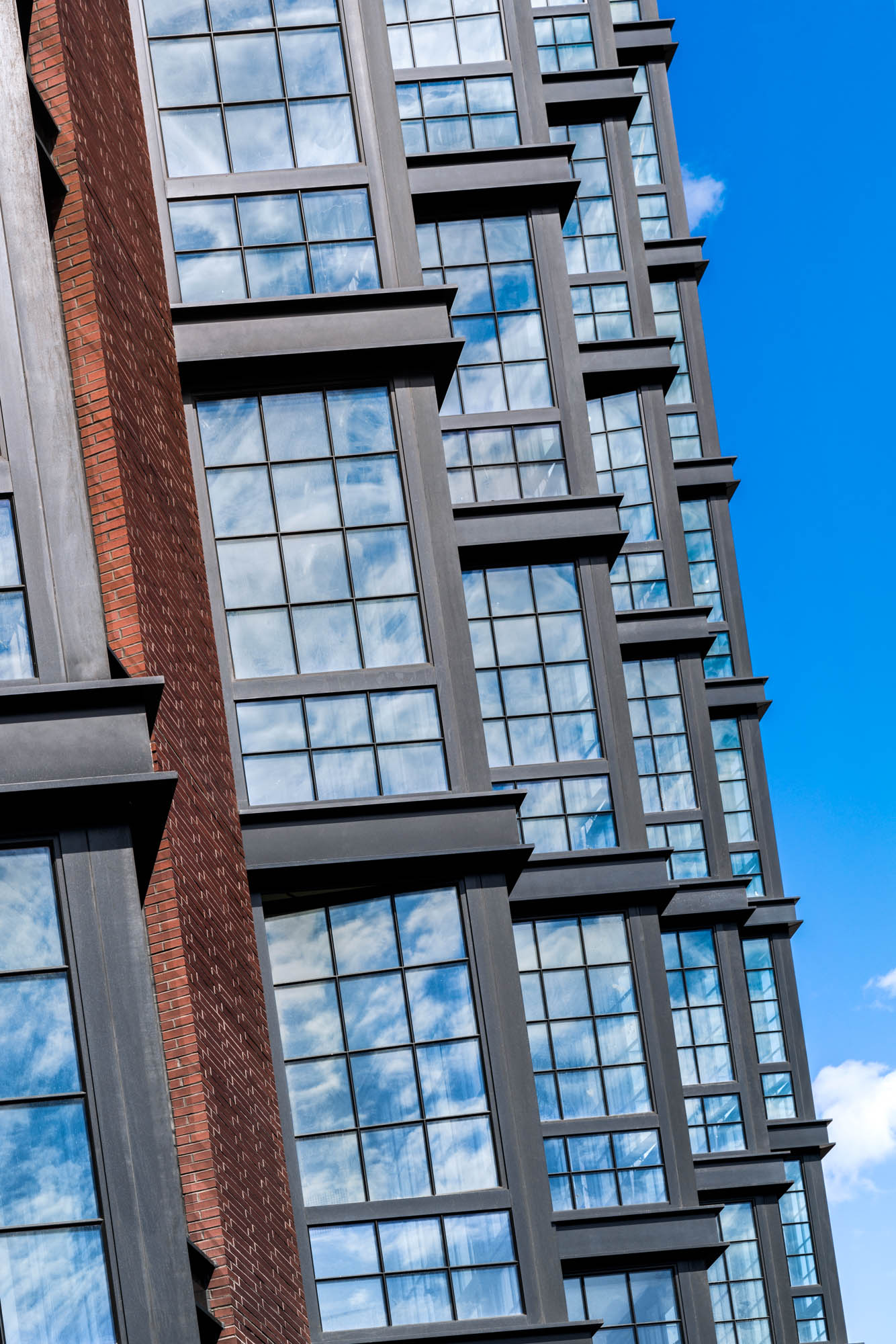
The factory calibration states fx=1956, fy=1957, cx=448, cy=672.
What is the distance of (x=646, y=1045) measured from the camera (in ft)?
68.8

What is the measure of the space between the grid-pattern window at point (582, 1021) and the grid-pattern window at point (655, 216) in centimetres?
1923

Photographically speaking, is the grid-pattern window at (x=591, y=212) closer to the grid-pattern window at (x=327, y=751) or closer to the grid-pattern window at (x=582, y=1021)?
the grid-pattern window at (x=582, y=1021)

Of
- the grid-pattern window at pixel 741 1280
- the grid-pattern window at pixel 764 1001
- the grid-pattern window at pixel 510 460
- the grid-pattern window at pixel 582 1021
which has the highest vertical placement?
the grid-pattern window at pixel 510 460

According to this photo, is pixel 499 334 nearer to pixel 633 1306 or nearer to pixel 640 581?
pixel 640 581

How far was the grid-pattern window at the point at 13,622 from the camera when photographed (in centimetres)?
1065

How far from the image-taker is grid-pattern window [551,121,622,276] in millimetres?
30969

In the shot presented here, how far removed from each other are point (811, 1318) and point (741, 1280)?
5237mm

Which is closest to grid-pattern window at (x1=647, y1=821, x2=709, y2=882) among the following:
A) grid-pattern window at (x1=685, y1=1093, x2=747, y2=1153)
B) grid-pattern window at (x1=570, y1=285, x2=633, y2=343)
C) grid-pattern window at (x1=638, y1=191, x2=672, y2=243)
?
grid-pattern window at (x1=685, y1=1093, x2=747, y2=1153)

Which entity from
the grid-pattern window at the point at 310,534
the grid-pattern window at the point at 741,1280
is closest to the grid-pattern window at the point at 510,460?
the grid-pattern window at the point at 310,534

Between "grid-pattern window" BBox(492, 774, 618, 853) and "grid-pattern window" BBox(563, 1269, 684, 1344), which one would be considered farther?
"grid-pattern window" BBox(492, 774, 618, 853)

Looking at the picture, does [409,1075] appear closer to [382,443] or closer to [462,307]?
[382,443]

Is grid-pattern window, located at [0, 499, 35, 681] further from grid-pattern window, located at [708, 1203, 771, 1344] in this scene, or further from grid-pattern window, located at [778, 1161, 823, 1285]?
grid-pattern window, located at [778, 1161, 823, 1285]

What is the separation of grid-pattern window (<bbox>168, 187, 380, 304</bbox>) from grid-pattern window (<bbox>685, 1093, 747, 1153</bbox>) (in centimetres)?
1593

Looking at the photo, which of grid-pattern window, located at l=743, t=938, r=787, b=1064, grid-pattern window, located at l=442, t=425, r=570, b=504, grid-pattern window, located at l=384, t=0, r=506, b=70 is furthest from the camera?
grid-pattern window, located at l=743, t=938, r=787, b=1064
